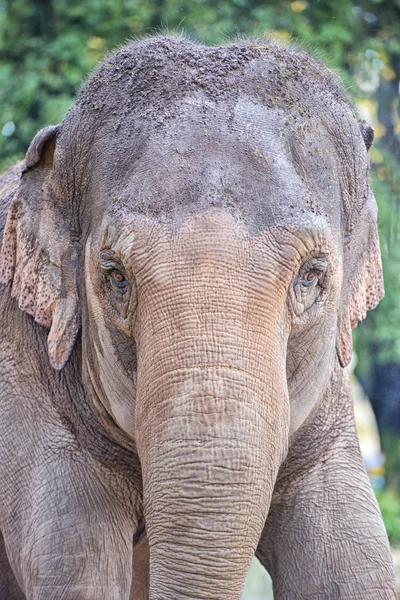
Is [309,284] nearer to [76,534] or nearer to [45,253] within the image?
[45,253]

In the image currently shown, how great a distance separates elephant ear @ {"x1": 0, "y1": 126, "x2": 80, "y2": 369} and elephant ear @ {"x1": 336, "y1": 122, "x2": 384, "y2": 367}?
2.53ft

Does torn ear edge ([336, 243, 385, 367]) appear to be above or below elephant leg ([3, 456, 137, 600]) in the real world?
above

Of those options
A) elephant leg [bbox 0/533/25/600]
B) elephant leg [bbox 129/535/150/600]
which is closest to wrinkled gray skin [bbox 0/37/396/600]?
elephant leg [bbox 129/535/150/600]

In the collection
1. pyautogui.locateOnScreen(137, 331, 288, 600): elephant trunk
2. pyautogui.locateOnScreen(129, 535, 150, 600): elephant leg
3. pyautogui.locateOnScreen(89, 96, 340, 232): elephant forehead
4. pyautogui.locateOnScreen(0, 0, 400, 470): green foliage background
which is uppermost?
pyautogui.locateOnScreen(89, 96, 340, 232): elephant forehead

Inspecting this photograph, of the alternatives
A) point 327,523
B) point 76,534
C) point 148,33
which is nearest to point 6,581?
point 76,534

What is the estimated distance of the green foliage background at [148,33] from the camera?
8.40 metres

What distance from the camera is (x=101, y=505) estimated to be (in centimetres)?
386

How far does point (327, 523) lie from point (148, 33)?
5338 millimetres

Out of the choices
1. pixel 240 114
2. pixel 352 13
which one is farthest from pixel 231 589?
pixel 352 13

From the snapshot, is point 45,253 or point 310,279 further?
point 45,253

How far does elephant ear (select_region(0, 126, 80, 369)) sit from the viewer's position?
3832mm

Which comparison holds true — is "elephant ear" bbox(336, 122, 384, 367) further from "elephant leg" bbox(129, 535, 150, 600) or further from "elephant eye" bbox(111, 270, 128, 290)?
"elephant leg" bbox(129, 535, 150, 600)

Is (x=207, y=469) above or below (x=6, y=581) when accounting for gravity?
above

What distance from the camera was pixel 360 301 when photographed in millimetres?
3885
